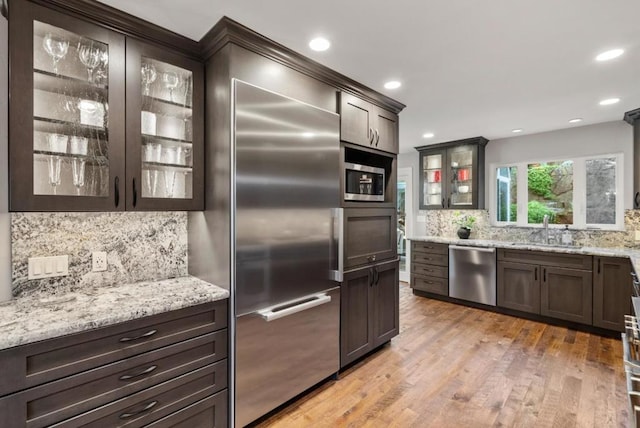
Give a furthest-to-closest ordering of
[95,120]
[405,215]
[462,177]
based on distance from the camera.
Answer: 1. [405,215]
2. [462,177]
3. [95,120]

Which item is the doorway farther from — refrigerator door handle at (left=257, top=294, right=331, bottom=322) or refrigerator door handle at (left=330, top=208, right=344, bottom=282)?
refrigerator door handle at (left=257, top=294, right=331, bottom=322)

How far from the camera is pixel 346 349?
2582 millimetres

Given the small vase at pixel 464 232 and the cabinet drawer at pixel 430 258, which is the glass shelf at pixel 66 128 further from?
the small vase at pixel 464 232

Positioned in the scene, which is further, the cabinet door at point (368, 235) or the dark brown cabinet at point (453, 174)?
the dark brown cabinet at point (453, 174)

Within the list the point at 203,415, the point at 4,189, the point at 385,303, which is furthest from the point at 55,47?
the point at 385,303

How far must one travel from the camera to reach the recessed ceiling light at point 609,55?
84.4 inches

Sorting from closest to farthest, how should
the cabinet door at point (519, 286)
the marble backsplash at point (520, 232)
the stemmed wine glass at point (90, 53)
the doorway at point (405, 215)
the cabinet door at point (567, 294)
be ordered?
1. the stemmed wine glass at point (90, 53)
2. the cabinet door at point (567, 294)
3. the marble backsplash at point (520, 232)
4. the cabinet door at point (519, 286)
5. the doorway at point (405, 215)

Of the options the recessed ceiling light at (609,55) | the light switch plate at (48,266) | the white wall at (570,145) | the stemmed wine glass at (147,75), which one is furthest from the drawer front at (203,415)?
the white wall at (570,145)

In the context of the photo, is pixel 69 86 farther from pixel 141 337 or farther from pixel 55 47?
pixel 141 337

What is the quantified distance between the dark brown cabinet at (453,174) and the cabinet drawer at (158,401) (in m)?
4.41

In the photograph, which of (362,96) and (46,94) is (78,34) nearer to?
(46,94)

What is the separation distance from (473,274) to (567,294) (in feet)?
3.45

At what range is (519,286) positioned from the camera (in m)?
3.96

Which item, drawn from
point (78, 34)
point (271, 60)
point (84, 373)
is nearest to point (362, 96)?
point (271, 60)
